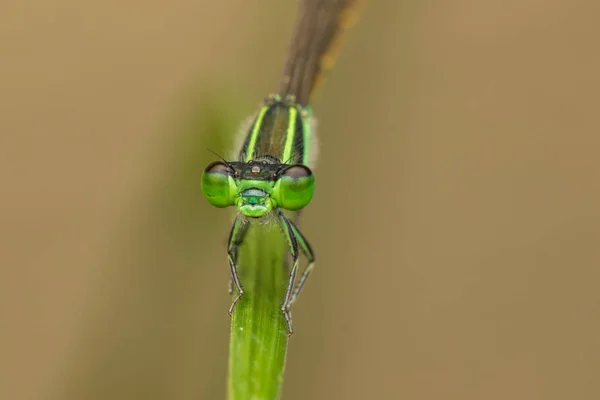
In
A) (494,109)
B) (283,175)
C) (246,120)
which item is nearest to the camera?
(283,175)

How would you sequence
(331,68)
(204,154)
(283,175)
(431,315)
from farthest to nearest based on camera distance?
(431,315), (331,68), (204,154), (283,175)

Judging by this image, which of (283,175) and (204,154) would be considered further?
(204,154)

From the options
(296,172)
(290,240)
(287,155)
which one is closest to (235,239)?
(290,240)

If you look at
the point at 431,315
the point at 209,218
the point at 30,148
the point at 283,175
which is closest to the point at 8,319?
the point at 30,148

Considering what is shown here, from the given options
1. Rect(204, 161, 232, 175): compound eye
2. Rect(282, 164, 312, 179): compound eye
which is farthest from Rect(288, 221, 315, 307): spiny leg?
Rect(204, 161, 232, 175): compound eye

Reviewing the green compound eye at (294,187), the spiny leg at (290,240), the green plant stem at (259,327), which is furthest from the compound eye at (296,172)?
the green plant stem at (259,327)

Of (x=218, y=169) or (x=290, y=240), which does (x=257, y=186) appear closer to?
(x=218, y=169)

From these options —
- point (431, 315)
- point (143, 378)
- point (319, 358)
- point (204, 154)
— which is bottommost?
point (143, 378)

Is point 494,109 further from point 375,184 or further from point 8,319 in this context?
point 8,319
